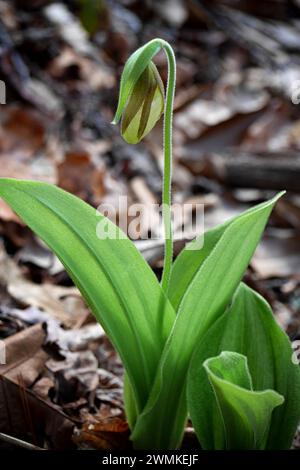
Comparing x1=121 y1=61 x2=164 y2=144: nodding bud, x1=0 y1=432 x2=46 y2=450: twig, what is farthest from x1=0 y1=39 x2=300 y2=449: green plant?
x1=0 y1=432 x2=46 y2=450: twig

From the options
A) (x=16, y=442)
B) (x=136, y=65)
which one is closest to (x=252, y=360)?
(x=16, y=442)

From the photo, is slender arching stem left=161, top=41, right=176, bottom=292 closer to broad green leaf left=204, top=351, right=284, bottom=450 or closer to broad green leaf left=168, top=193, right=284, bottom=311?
broad green leaf left=168, top=193, right=284, bottom=311

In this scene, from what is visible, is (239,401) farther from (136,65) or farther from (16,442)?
(136,65)

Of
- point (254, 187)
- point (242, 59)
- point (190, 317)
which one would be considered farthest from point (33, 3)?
point (190, 317)

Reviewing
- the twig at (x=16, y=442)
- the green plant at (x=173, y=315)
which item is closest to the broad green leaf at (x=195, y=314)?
the green plant at (x=173, y=315)

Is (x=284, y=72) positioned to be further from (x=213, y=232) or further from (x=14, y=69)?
(x=213, y=232)

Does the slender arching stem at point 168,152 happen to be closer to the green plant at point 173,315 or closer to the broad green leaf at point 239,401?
the green plant at point 173,315
